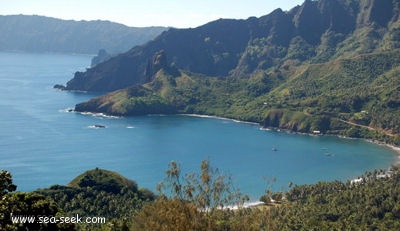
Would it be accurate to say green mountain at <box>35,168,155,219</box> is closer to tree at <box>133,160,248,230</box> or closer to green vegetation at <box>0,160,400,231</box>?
green vegetation at <box>0,160,400,231</box>

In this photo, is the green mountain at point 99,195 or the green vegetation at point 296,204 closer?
the green vegetation at point 296,204

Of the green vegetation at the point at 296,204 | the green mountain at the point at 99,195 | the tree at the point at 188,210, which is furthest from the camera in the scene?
the green mountain at the point at 99,195

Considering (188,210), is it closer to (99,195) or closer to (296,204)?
(99,195)

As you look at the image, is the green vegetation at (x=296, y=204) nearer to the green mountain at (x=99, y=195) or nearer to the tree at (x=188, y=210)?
the green mountain at (x=99, y=195)

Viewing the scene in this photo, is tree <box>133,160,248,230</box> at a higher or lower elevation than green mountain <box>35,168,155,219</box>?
higher

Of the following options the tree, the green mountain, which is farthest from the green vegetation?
the tree

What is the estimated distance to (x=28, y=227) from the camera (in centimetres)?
4672

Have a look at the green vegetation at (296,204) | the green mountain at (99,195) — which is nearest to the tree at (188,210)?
the green vegetation at (296,204)

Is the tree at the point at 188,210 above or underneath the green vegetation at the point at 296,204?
above

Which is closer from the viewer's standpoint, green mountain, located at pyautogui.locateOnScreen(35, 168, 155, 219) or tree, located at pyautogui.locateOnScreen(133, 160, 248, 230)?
tree, located at pyautogui.locateOnScreen(133, 160, 248, 230)

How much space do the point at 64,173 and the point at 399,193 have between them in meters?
111

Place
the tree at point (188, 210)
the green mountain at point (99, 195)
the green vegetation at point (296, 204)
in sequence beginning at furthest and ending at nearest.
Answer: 1. the green mountain at point (99, 195)
2. the green vegetation at point (296, 204)
3. the tree at point (188, 210)

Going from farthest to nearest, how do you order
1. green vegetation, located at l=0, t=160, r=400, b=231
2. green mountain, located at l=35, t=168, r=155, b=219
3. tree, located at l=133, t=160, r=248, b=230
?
green mountain, located at l=35, t=168, r=155, b=219 → green vegetation, located at l=0, t=160, r=400, b=231 → tree, located at l=133, t=160, r=248, b=230

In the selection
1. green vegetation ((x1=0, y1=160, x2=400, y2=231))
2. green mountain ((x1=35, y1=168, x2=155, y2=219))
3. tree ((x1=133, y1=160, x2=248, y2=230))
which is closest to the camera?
tree ((x1=133, y1=160, x2=248, y2=230))
